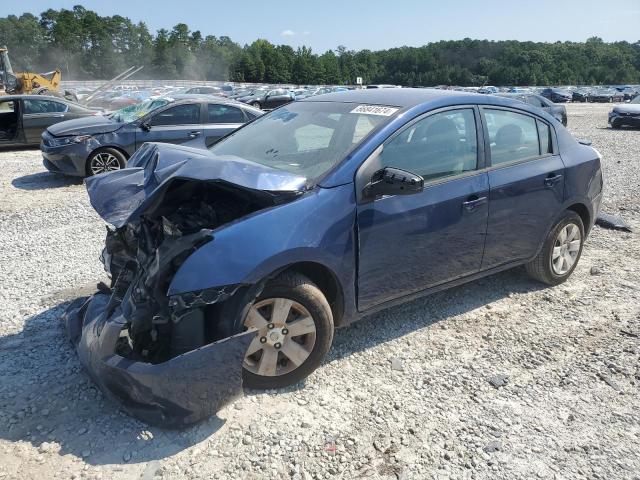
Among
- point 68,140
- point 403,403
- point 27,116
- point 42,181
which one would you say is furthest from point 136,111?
point 403,403

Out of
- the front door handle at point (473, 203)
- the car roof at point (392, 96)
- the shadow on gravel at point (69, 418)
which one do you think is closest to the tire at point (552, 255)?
the front door handle at point (473, 203)

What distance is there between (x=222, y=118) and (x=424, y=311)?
6.71 m

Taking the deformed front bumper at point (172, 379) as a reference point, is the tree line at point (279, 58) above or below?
above

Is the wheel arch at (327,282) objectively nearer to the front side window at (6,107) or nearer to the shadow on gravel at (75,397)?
the shadow on gravel at (75,397)

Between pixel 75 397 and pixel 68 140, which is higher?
pixel 68 140

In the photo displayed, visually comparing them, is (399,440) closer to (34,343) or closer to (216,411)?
(216,411)

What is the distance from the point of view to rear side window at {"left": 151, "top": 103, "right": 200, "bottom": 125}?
9406 millimetres

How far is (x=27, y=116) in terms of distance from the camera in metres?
12.5

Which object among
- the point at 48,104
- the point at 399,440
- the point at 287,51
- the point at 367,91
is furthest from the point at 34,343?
the point at 287,51

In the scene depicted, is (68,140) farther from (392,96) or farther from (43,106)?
(392,96)

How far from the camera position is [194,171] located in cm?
302

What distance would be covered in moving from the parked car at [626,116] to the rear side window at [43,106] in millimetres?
19420

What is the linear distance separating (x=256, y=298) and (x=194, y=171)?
81 centimetres

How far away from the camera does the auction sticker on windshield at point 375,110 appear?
12.1ft
